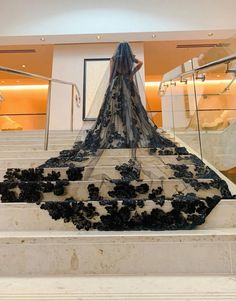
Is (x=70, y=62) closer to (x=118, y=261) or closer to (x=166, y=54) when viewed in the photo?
(x=166, y=54)

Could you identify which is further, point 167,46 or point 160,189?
point 167,46

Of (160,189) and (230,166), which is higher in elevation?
(230,166)

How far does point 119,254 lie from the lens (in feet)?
4.59

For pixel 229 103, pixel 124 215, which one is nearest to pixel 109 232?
pixel 124 215

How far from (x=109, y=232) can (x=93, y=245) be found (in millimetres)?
177

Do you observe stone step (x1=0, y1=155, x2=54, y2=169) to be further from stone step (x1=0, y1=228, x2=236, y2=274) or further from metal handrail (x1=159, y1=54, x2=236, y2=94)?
metal handrail (x1=159, y1=54, x2=236, y2=94)

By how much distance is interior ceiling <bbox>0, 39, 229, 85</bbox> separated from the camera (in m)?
7.14

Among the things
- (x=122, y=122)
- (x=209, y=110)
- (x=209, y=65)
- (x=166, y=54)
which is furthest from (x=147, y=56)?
(x=122, y=122)

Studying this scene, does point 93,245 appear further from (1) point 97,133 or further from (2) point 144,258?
(1) point 97,133

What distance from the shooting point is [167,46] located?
23.6 ft

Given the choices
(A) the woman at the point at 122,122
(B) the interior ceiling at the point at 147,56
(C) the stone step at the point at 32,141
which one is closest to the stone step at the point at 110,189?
(A) the woman at the point at 122,122
